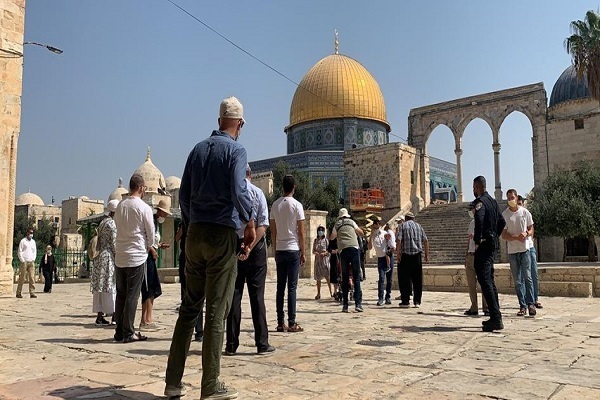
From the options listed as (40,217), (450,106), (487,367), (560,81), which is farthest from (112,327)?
(40,217)

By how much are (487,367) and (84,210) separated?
5085 cm

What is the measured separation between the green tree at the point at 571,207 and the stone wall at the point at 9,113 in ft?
64.0

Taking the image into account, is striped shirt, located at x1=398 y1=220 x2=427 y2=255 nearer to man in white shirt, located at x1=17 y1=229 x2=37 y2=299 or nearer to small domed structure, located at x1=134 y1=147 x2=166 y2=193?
man in white shirt, located at x1=17 y1=229 x2=37 y2=299

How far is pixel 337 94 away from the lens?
4184 cm

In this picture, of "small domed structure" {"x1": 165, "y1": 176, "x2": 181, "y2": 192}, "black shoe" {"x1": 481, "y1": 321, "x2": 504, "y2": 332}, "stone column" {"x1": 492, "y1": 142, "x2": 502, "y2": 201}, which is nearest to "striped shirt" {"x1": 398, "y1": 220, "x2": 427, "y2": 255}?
"black shoe" {"x1": 481, "y1": 321, "x2": 504, "y2": 332}

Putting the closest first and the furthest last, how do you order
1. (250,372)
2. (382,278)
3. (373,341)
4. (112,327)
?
1. (250,372)
2. (373,341)
3. (112,327)
4. (382,278)

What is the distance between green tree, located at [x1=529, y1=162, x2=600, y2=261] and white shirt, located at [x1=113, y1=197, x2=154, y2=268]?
792 inches

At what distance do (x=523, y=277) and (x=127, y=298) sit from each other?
491 cm

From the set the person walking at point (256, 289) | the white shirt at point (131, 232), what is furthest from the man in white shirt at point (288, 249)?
the white shirt at point (131, 232)

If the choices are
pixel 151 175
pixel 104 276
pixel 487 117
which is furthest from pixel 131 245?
pixel 151 175

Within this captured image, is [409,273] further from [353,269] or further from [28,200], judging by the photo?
[28,200]

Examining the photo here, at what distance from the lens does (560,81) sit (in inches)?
1249

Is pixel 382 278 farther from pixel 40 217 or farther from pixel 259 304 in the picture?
pixel 40 217

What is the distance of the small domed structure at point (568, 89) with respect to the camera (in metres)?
29.8
